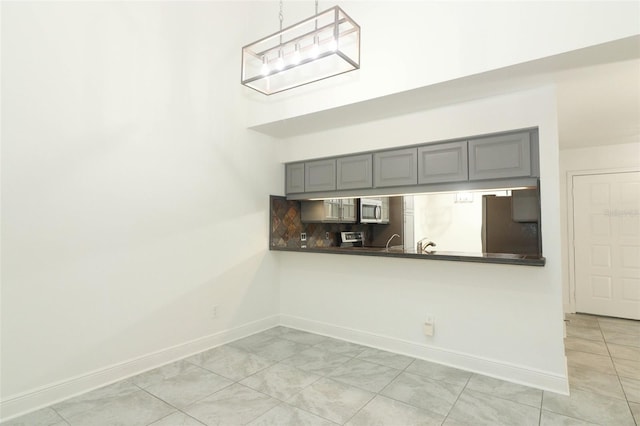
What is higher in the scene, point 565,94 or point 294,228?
point 565,94

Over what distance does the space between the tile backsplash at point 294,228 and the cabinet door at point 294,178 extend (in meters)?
0.17

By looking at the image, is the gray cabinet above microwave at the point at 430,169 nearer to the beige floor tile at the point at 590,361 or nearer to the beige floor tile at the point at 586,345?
the beige floor tile at the point at 590,361

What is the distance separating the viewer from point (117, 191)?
9.25ft

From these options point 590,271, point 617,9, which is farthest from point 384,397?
point 590,271

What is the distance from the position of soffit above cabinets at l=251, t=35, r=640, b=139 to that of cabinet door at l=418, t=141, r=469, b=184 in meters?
0.40

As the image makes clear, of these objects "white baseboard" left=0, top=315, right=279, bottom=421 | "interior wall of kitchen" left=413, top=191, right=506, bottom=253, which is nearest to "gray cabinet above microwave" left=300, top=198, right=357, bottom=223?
"interior wall of kitchen" left=413, top=191, right=506, bottom=253

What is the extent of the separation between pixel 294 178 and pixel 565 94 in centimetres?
288

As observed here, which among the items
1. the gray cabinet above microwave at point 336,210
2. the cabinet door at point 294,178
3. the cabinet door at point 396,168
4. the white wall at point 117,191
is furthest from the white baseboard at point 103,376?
the cabinet door at point 396,168

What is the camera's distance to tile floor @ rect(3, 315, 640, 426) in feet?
7.40

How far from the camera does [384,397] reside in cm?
253

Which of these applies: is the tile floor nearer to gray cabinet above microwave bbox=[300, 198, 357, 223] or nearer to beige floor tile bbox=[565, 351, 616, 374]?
beige floor tile bbox=[565, 351, 616, 374]

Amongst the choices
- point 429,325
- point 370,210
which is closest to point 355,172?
point 370,210

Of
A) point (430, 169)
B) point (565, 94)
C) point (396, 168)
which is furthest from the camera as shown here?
point (396, 168)

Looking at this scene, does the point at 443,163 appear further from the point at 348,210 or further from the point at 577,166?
the point at 577,166
